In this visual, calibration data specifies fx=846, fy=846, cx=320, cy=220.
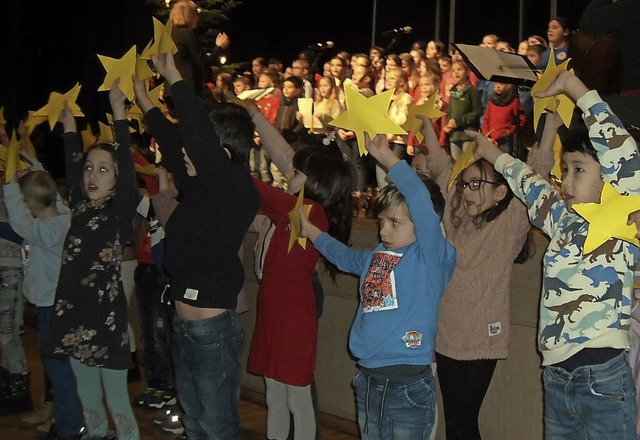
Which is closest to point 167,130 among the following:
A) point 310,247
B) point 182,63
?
point 310,247

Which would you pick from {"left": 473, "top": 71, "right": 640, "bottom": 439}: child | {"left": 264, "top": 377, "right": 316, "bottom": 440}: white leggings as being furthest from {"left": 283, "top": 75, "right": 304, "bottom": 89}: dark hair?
{"left": 473, "top": 71, "right": 640, "bottom": 439}: child

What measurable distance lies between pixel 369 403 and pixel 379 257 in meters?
0.49

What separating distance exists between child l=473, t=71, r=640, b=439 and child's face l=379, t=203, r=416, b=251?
1.58ft

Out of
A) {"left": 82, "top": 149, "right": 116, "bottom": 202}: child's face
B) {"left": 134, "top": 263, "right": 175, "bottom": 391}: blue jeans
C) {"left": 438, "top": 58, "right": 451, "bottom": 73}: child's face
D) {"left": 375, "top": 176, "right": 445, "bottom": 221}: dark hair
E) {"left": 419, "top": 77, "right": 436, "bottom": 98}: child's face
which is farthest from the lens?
{"left": 438, "top": 58, "right": 451, "bottom": 73}: child's face

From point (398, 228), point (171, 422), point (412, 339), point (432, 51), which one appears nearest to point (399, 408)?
point (412, 339)

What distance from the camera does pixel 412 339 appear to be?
280cm

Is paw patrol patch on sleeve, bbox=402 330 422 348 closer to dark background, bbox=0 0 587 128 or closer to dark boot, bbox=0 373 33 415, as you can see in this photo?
dark boot, bbox=0 373 33 415

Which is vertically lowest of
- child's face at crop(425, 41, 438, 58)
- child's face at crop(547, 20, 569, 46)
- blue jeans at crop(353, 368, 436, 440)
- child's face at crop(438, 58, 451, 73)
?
blue jeans at crop(353, 368, 436, 440)

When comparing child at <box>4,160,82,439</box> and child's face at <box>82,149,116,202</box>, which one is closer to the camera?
child's face at <box>82,149,116,202</box>

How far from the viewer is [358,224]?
14.6 feet

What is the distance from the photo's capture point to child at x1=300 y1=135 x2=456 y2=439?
2.72 meters

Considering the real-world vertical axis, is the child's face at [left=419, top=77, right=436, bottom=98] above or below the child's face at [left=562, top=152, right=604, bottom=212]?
above

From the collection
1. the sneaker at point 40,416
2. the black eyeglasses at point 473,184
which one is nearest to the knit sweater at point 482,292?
the black eyeglasses at point 473,184

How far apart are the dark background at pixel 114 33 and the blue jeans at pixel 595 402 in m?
8.33
